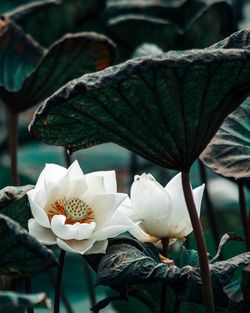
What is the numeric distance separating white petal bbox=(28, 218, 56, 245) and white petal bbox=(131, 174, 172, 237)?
0.32 feet

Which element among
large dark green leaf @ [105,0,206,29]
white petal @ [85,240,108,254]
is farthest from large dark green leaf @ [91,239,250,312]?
large dark green leaf @ [105,0,206,29]

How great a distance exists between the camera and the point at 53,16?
5.16 feet

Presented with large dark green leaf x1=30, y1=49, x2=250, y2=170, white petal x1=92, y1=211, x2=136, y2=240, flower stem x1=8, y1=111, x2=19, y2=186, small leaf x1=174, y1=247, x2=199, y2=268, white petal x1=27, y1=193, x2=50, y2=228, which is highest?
large dark green leaf x1=30, y1=49, x2=250, y2=170

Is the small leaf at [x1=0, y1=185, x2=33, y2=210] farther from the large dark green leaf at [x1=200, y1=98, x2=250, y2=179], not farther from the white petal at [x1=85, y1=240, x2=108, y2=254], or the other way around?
the large dark green leaf at [x1=200, y1=98, x2=250, y2=179]

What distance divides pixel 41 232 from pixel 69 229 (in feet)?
0.11

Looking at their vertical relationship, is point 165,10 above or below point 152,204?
below

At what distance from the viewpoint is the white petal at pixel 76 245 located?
84 cm

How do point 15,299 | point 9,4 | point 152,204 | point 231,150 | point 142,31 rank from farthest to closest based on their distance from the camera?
1. point 9,4
2. point 142,31
3. point 231,150
4. point 152,204
5. point 15,299

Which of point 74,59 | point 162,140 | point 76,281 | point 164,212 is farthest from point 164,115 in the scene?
point 76,281

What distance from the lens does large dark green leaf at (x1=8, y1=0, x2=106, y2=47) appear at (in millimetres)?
1511

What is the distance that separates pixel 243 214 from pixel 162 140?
345 mm

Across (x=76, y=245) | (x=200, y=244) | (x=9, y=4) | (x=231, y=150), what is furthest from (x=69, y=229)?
→ (x=9, y=4)

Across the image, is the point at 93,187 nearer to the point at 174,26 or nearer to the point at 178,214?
the point at 178,214

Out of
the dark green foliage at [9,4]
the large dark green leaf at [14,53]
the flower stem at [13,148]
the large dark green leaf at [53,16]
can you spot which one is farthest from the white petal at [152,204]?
the dark green foliage at [9,4]
